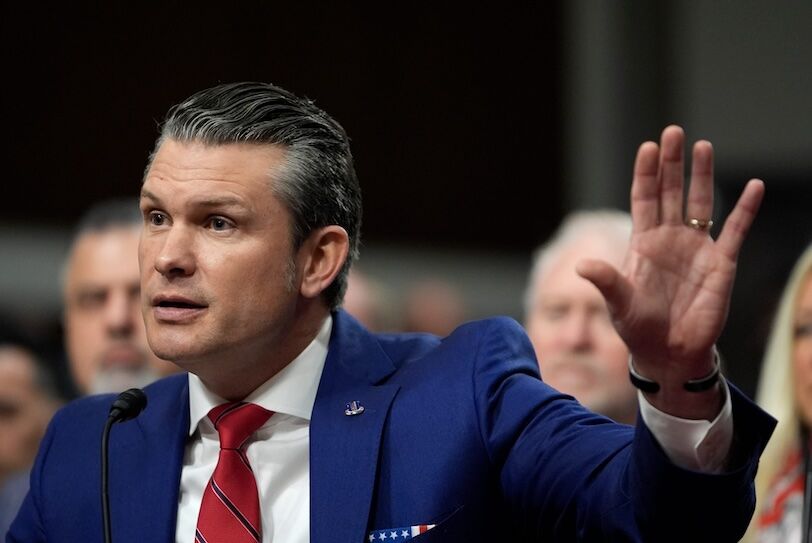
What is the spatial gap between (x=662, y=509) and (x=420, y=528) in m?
0.53

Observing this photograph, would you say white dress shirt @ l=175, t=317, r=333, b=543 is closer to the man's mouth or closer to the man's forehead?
the man's mouth

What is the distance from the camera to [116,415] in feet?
8.11

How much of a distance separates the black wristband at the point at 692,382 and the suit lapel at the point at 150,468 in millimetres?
943

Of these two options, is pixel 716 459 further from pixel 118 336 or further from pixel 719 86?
pixel 719 86

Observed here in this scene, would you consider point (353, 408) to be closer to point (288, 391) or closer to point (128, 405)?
point (288, 391)

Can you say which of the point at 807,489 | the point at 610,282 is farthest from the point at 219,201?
the point at 807,489

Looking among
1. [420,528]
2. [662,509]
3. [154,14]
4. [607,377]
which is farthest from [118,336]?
[154,14]

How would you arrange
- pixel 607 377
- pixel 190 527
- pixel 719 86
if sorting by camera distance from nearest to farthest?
pixel 190 527 → pixel 607 377 → pixel 719 86

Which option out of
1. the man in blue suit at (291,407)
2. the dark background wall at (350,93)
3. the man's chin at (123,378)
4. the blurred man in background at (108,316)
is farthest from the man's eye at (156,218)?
the dark background wall at (350,93)

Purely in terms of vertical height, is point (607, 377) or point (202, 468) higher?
point (202, 468)

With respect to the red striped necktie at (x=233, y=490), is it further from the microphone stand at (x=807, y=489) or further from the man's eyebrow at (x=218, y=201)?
the microphone stand at (x=807, y=489)

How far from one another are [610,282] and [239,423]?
2.93 ft

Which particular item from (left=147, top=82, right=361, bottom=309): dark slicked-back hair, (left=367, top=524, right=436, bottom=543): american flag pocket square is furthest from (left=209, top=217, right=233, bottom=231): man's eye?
(left=367, top=524, right=436, bottom=543): american flag pocket square

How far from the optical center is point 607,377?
3750mm
